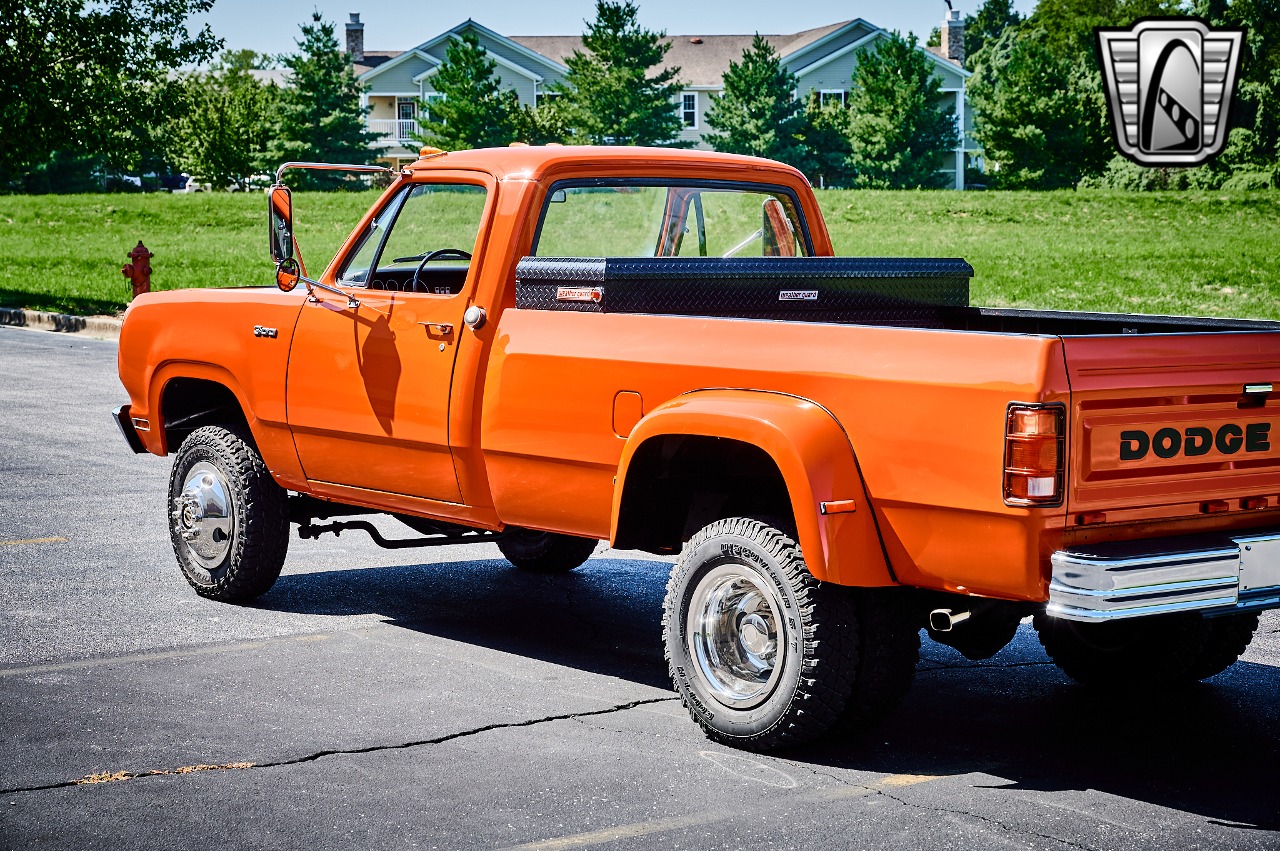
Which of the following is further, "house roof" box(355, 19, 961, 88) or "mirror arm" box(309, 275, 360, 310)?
"house roof" box(355, 19, 961, 88)

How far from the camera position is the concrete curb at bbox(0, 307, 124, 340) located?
23.5 metres

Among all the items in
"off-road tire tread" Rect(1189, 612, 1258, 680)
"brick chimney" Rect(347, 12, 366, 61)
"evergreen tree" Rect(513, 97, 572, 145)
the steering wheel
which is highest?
"brick chimney" Rect(347, 12, 366, 61)

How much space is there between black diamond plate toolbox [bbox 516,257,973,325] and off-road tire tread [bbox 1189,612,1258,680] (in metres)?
1.65

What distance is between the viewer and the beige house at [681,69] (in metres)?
78.6

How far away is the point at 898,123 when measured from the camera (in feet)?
225

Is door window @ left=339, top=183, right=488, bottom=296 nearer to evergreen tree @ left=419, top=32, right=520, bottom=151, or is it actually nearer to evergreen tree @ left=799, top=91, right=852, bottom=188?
evergreen tree @ left=419, top=32, right=520, bottom=151

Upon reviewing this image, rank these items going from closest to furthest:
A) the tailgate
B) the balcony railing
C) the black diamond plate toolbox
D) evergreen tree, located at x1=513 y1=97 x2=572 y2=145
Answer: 1. the tailgate
2. the black diamond plate toolbox
3. evergreen tree, located at x1=513 y1=97 x2=572 y2=145
4. the balcony railing

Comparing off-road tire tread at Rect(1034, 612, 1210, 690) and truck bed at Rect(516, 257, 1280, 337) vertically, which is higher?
truck bed at Rect(516, 257, 1280, 337)

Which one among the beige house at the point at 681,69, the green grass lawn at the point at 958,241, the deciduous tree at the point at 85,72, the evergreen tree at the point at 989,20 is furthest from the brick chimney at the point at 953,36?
the deciduous tree at the point at 85,72

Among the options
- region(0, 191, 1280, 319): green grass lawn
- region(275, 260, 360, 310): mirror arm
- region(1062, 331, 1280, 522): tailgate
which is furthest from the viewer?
region(0, 191, 1280, 319): green grass lawn

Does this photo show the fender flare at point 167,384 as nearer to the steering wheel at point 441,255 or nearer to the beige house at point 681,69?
the steering wheel at point 441,255

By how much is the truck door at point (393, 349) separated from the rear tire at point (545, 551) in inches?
58.8

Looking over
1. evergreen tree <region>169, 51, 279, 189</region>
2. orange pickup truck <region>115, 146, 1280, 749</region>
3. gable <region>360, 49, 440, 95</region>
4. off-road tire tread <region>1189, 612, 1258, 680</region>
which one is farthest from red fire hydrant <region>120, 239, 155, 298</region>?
gable <region>360, 49, 440, 95</region>

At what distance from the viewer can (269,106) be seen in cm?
7169
